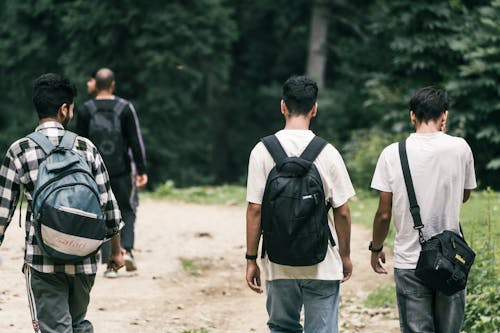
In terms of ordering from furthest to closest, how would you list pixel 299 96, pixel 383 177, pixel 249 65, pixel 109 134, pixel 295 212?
pixel 249 65, pixel 109 134, pixel 383 177, pixel 299 96, pixel 295 212

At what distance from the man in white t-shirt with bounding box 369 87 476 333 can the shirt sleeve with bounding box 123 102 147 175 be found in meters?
3.68

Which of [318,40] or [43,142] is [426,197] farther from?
[318,40]

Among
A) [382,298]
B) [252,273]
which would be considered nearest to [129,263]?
[382,298]

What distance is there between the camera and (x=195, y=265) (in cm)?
977

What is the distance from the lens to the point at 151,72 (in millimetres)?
20781

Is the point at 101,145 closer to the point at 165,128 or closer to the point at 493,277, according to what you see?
the point at 493,277

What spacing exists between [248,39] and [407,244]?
906 inches

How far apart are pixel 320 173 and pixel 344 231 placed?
375 mm

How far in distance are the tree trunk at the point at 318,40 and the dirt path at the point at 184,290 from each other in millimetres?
12103

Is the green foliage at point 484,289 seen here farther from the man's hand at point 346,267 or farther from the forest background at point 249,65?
the forest background at point 249,65

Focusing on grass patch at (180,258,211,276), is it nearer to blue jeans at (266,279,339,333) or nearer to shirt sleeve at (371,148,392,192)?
blue jeans at (266,279,339,333)

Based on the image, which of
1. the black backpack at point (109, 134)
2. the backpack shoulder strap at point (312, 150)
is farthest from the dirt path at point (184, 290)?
the backpack shoulder strap at point (312, 150)

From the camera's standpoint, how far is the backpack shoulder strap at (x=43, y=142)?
470 centimetres

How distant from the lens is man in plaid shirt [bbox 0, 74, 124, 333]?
4688mm
